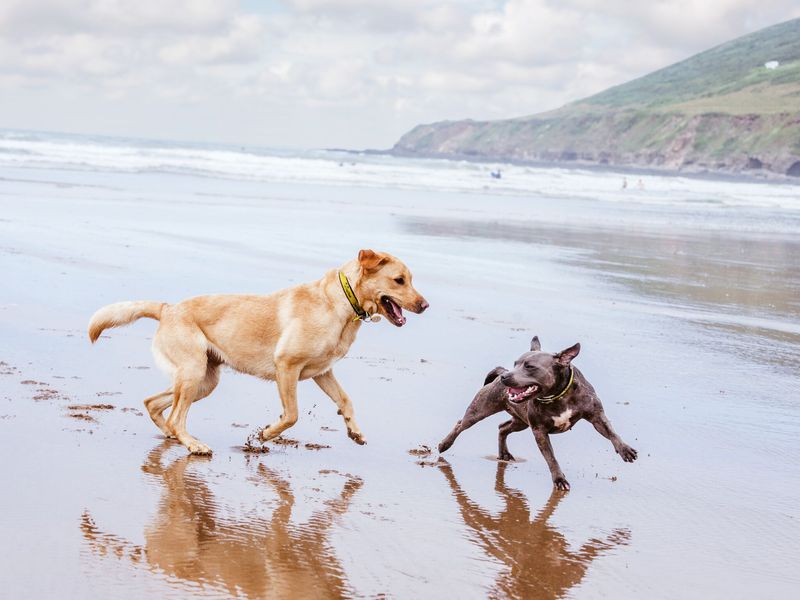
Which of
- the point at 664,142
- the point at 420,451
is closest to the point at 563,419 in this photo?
the point at 420,451

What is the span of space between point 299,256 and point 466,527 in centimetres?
1163

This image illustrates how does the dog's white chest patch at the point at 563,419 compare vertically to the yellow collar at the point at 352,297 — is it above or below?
below

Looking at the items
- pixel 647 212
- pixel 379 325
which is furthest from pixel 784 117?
pixel 379 325

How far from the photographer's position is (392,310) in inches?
271

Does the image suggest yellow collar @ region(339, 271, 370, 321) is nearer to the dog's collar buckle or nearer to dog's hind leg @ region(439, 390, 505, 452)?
the dog's collar buckle

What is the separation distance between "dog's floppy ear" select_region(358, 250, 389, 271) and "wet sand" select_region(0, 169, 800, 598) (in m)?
1.19

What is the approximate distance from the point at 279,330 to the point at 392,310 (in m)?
0.77

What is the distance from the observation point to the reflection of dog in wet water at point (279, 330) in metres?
6.71

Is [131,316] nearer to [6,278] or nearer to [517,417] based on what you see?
[517,417]

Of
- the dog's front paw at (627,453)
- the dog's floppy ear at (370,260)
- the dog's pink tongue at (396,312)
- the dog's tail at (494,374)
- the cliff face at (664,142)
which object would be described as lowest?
the dog's front paw at (627,453)

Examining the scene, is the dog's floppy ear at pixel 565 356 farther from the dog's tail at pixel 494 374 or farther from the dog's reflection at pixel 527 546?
the dog's reflection at pixel 527 546

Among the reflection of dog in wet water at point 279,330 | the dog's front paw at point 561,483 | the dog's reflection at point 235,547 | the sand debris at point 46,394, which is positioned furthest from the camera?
the sand debris at point 46,394

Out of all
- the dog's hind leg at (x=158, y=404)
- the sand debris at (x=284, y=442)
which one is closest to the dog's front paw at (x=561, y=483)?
the sand debris at (x=284, y=442)

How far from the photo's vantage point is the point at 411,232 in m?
21.8
